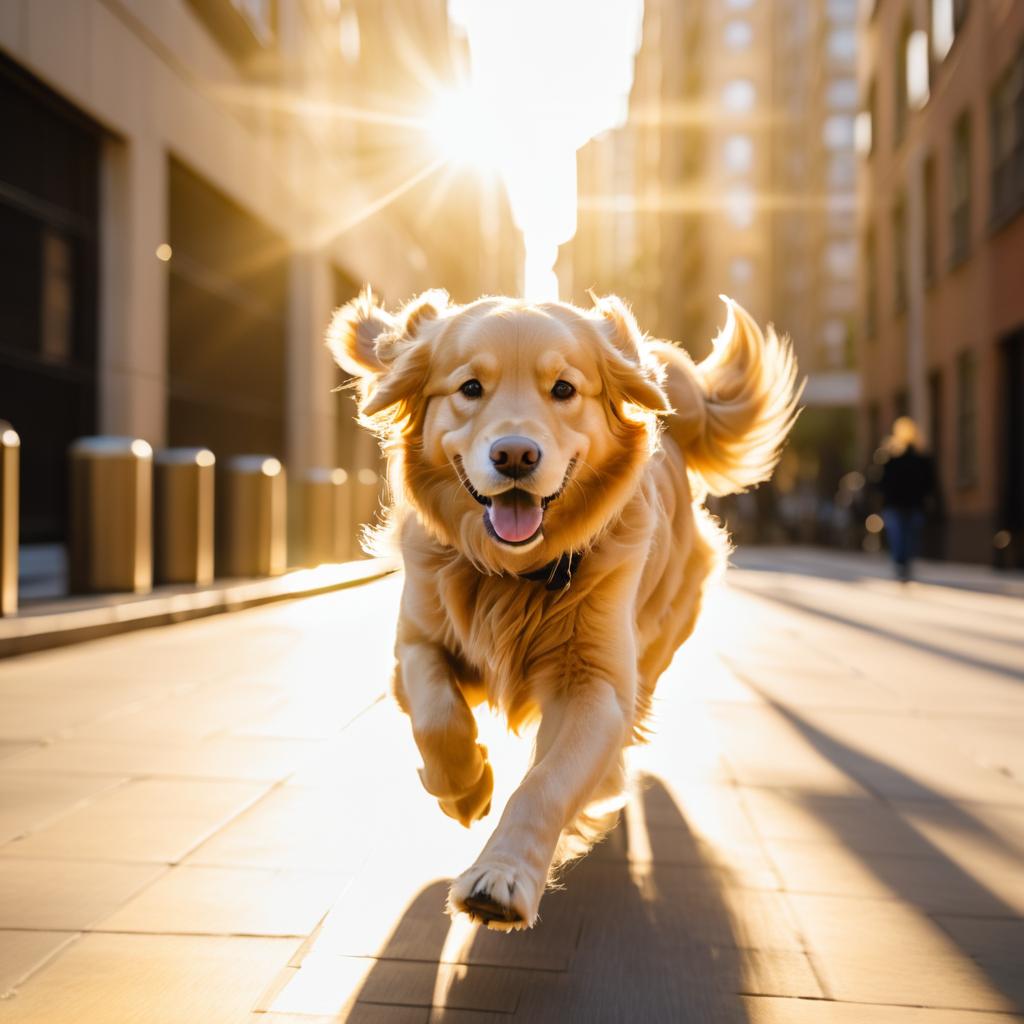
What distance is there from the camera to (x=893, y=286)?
99.9 feet

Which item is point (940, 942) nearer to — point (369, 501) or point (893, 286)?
point (369, 501)

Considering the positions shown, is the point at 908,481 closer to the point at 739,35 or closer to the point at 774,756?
the point at 774,756

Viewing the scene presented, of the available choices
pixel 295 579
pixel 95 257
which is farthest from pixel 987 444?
pixel 95 257

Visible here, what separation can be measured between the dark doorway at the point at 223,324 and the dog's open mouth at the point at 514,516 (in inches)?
564

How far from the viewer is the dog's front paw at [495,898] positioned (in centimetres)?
269

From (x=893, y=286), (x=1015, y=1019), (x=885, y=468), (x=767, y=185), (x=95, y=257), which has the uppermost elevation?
(x=767, y=185)

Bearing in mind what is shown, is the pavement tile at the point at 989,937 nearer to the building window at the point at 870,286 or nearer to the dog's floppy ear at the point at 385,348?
the dog's floppy ear at the point at 385,348

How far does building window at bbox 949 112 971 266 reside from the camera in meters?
24.0

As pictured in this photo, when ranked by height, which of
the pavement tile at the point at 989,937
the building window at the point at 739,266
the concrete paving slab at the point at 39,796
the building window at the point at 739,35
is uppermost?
the building window at the point at 739,35

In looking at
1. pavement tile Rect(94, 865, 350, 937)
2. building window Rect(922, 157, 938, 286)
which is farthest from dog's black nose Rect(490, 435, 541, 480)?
building window Rect(922, 157, 938, 286)

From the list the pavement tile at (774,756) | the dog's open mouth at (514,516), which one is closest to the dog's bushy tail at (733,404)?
the pavement tile at (774,756)

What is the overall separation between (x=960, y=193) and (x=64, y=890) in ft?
79.3

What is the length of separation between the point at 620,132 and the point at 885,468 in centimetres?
15199

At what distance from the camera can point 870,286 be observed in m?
33.3
